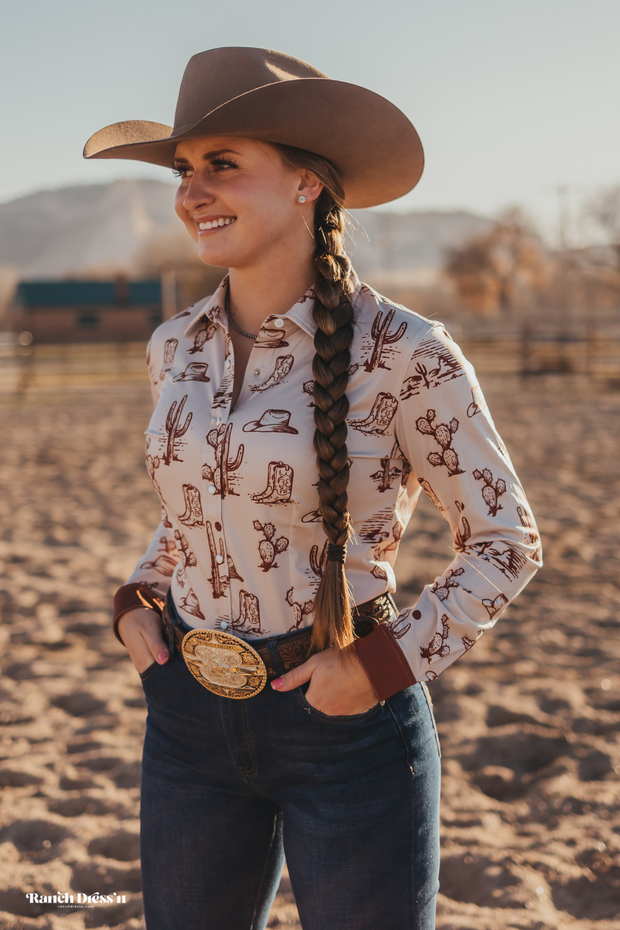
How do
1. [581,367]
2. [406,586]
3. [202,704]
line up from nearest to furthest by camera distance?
[202,704] → [406,586] → [581,367]

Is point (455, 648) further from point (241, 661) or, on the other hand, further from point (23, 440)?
point (23, 440)

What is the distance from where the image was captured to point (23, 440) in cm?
963

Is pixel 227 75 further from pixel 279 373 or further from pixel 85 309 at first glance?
pixel 85 309

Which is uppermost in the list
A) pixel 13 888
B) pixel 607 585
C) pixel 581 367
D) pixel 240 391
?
pixel 240 391

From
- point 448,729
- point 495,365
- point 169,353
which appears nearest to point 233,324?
point 169,353

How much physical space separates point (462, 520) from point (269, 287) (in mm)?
553

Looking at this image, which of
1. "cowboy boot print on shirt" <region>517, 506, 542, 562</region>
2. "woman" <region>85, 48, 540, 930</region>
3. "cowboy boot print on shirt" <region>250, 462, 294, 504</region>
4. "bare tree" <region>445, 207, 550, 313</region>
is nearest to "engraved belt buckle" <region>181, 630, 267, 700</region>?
"woman" <region>85, 48, 540, 930</region>

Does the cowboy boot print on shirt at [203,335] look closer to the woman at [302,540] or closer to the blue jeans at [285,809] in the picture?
the woman at [302,540]

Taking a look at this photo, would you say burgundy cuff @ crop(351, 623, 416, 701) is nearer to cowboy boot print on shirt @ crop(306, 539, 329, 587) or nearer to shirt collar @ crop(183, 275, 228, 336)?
cowboy boot print on shirt @ crop(306, 539, 329, 587)

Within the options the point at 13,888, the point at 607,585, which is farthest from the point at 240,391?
the point at 607,585

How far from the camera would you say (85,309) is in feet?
128

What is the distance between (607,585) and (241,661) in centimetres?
408

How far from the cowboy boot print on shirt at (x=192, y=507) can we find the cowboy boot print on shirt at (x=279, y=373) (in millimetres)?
206

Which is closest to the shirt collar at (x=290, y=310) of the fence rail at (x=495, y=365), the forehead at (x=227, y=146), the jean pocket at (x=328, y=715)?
the forehead at (x=227, y=146)
